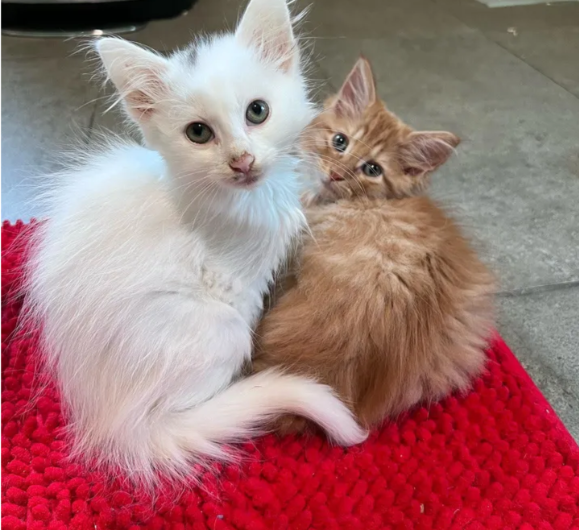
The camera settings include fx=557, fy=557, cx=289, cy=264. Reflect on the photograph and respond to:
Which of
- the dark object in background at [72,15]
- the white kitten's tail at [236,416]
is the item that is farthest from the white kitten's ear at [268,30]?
the dark object in background at [72,15]

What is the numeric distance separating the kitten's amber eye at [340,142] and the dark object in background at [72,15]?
2.05 meters

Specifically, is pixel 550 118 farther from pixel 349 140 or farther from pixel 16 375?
pixel 16 375

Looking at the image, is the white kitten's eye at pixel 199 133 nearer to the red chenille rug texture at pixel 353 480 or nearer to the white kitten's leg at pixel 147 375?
the white kitten's leg at pixel 147 375

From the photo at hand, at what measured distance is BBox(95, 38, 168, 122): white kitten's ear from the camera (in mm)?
795

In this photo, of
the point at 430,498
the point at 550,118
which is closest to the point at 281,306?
the point at 430,498

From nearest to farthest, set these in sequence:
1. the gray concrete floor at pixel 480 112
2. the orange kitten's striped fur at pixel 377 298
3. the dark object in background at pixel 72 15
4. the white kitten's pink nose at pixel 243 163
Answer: the white kitten's pink nose at pixel 243 163
the orange kitten's striped fur at pixel 377 298
the gray concrete floor at pixel 480 112
the dark object in background at pixel 72 15

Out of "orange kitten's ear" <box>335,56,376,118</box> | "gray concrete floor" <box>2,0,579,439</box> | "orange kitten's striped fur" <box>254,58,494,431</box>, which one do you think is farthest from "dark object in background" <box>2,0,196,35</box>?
"orange kitten's striped fur" <box>254,58,494,431</box>

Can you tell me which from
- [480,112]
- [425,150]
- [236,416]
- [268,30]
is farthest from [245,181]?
[480,112]

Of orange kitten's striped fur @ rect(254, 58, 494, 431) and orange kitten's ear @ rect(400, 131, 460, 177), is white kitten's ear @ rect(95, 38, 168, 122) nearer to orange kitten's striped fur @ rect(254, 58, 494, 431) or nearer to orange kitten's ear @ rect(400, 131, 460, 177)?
orange kitten's striped fur @ rect(254, 58, 494, 431)

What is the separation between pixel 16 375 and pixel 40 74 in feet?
5.64

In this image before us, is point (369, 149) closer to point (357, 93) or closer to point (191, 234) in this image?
point (357, 93)

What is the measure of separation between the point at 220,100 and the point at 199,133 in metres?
0.06

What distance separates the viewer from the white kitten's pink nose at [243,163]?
2.60 ft

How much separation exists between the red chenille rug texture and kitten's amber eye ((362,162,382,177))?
46 cm
